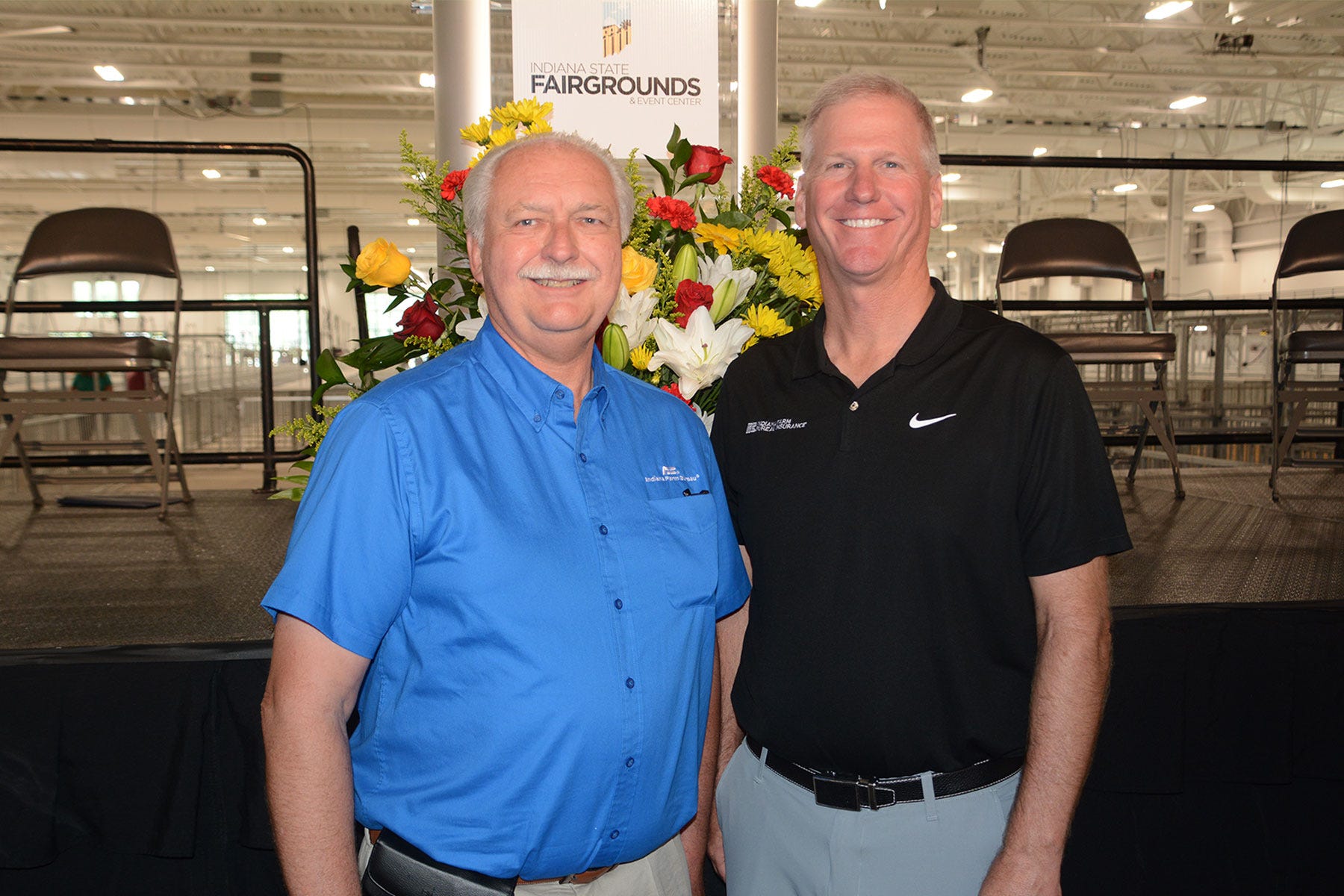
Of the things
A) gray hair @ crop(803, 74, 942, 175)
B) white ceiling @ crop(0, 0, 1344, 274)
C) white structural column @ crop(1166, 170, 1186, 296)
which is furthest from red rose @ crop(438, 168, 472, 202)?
white structural column @ crop(1166, 170, 1186, 296)

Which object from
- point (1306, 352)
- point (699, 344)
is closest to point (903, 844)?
point (699, 344)

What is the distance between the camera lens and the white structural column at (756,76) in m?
2.35

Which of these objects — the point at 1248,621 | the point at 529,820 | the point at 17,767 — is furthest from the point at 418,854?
the point at 1248,621

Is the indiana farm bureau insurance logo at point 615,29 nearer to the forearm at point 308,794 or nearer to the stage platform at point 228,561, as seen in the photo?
the stage platform at point 228,561

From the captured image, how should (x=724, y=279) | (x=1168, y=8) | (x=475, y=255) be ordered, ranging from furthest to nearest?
1. (x=1168, y=8)
2. (x=724, y=279)
3. (x=475, y=255)

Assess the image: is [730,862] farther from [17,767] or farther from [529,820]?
[17,767]

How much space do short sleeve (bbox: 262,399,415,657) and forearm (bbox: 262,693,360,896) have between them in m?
0.10

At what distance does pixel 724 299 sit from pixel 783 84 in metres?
12.7

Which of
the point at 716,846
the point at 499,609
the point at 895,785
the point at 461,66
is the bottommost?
the point at 716,846

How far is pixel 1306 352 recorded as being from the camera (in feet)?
11.6

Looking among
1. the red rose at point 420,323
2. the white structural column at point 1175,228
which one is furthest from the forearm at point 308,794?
the white structural column at point 1175,228

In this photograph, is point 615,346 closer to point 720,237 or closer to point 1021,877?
point 720,237

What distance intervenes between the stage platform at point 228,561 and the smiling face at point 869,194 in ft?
3.75

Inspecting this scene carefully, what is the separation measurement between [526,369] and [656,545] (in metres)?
0.25
